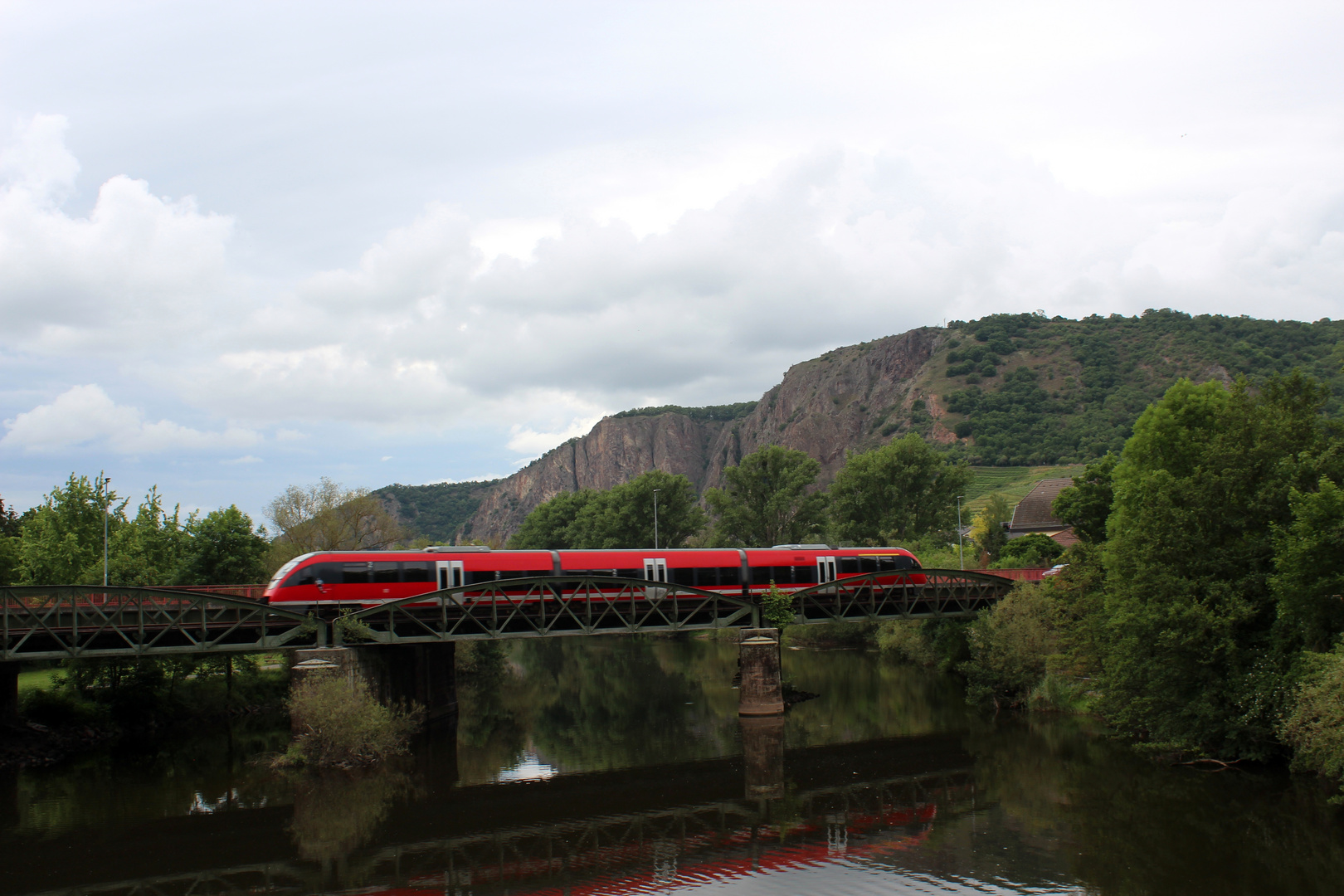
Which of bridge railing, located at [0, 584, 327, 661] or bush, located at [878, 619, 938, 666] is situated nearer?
bridge railing, located at [0, 584, 327, 661]

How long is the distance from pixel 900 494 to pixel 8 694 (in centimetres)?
6886

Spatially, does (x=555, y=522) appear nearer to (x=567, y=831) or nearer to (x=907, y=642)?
(x=907, y=642)

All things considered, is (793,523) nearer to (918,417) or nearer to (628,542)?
(628,542)

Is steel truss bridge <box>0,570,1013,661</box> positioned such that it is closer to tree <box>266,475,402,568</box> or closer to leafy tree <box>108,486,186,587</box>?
leafy tree <box>108,486,186,587</box>

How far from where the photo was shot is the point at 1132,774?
25.8m

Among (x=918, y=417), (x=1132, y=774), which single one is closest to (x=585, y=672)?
(x=1132, y=774)

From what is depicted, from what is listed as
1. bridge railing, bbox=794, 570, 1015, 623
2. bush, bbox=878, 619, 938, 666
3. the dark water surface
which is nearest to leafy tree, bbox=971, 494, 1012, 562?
bush, bbox=878, 619, 938, 666

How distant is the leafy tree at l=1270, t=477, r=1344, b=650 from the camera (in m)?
22.4

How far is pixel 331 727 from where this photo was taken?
1174 inches

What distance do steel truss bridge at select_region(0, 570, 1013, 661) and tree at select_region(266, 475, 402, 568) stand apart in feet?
75.2

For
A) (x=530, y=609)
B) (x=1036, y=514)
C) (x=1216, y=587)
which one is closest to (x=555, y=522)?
(x=1036, y=514)

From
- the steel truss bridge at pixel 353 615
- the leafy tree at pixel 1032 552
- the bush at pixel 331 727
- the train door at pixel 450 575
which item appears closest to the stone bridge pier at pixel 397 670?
the bush at pixel 331 727

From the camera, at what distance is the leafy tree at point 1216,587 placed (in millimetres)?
24703

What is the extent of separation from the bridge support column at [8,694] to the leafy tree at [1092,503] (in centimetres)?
4417
